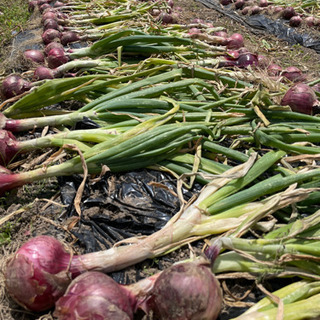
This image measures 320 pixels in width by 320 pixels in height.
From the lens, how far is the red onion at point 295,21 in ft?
17.5

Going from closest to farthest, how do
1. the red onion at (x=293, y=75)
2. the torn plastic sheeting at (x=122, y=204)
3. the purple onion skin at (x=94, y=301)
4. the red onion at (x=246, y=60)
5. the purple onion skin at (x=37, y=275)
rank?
the purple onion skin at (x=94, y=301), the purple onion skin at (x=37, y=275), the torn plastic sheeting at (x=122, y=204), the red onion at (x=293, y=75), the red onion at (x=246, y=60)

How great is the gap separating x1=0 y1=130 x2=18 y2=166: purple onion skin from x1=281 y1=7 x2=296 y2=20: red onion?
5.36 meters

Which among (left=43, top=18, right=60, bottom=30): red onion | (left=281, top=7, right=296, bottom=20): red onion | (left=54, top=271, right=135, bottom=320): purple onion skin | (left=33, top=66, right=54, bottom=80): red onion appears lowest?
(left=281, top=7, right=296, bottom=20): red onion

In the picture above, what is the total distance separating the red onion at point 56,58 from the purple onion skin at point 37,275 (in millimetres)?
2220

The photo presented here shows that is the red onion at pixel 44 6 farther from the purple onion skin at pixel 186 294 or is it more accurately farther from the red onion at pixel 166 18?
the purple onion skin at pixel 186 294

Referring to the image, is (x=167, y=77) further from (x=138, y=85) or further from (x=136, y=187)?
(x=136, y=187)

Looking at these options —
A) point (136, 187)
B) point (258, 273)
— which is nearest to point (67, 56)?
point (136, 187)

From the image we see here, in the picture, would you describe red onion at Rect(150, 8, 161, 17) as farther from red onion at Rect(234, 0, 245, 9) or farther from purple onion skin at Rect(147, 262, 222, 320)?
purple onion skin at Rect(147, 262, 222, 320)

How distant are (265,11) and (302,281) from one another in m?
5.88

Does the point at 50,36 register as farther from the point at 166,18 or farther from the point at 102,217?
the point at 102,217

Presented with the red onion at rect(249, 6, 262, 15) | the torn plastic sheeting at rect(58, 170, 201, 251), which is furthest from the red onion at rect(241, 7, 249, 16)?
the torn plastic sheeting at rect(58, 170, 201, 251)

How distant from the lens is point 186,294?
1.08 m

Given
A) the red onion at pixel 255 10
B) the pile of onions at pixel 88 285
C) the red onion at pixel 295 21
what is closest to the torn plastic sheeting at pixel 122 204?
the pile of onions at pixel 88 285

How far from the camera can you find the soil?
4.57 feet
